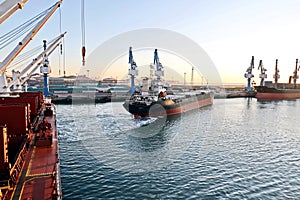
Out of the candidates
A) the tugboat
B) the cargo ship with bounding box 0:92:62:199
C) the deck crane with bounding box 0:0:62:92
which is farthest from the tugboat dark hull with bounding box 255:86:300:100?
the cargo ship with bounding box 0:92:62:199

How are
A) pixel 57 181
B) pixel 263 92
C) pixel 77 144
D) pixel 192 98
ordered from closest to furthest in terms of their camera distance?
1. pixel 57 181
2. pixel 77 144
3. pixel 192 98
4. pixel 263 92

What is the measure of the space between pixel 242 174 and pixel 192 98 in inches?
1947

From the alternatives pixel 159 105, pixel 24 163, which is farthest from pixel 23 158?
pixel 159 105

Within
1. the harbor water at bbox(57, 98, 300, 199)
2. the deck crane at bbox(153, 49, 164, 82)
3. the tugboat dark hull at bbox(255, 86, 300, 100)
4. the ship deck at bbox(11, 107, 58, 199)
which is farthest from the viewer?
the tugboat dark hull at bbox(255, 86, 300, 100)

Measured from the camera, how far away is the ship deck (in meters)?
8.69

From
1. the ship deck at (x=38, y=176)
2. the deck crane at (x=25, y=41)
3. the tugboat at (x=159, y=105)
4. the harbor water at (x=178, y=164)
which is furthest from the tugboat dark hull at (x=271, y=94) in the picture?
the ship deck at (x=38, y=176)

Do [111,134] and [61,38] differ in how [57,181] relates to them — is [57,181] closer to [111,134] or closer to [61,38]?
[111,134]

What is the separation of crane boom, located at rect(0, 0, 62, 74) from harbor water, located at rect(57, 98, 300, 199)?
11.7m

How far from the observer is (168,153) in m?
23.7

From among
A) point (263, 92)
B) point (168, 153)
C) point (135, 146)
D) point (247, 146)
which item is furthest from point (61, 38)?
point (263, 92)

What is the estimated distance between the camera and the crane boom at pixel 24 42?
89.1ft

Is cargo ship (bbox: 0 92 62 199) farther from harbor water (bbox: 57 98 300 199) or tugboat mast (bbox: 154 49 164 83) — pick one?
tugboat mast (bbox: 154 49 164 83)

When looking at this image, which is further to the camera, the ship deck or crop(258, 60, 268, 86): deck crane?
crop(258, 60, 268, 86): deck crane

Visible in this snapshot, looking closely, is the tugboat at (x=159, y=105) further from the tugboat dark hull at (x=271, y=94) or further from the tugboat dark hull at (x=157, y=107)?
the tugboat dark hull at (x=271, y=94)
